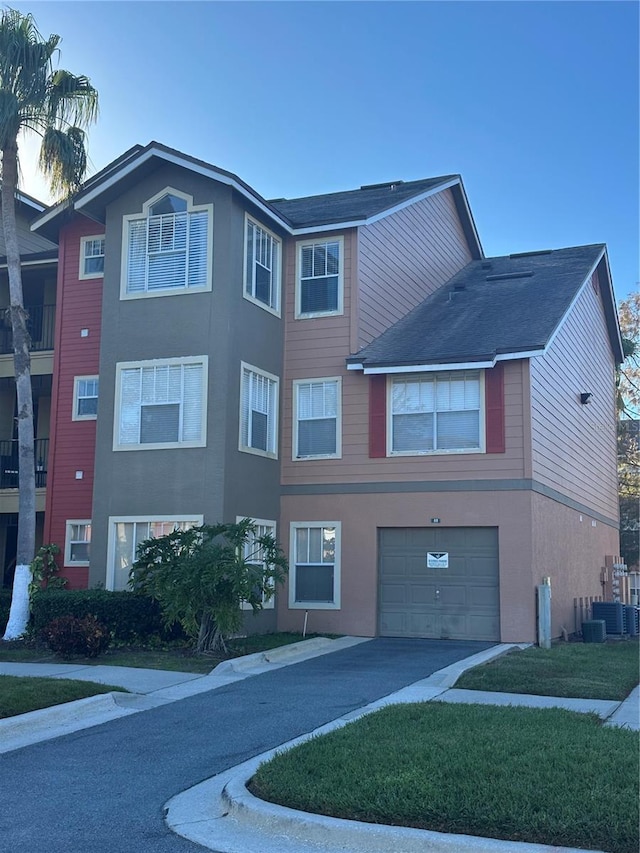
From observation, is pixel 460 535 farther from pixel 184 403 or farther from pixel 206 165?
pixel 206 165

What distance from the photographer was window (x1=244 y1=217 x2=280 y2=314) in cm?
1892

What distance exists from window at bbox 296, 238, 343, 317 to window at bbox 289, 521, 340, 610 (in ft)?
14.8

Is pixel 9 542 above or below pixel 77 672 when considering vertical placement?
above

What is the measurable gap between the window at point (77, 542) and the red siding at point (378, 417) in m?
6.39

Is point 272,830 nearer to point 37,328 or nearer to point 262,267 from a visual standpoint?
point 262,267

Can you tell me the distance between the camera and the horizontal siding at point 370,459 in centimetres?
1816

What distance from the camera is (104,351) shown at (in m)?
18.9

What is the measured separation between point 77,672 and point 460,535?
8.03m

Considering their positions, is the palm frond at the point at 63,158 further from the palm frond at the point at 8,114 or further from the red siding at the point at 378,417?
the red siding at the point at 378,417

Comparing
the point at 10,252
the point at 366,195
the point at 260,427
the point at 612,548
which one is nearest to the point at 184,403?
the point at 260,427

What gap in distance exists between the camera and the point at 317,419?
19859 mm

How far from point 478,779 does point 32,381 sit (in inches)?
768

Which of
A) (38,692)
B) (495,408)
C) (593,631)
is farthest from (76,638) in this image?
(593,631)

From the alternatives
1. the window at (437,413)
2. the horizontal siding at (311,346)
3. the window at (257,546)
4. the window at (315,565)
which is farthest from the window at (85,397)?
the window at (437,413)
